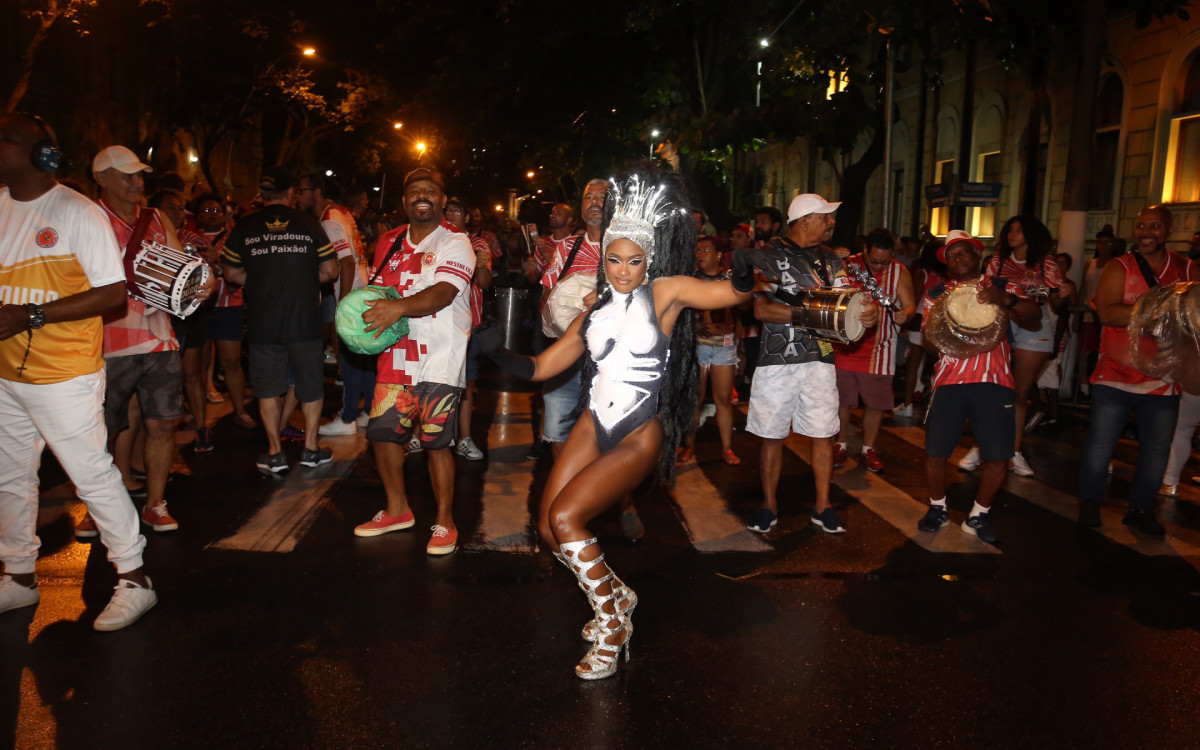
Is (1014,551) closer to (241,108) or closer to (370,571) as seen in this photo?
(370,571)

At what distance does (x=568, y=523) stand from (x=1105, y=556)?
3.78 meters

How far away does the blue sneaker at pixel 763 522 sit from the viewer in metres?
6.00

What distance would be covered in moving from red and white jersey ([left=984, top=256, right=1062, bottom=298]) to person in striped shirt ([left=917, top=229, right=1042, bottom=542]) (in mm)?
736

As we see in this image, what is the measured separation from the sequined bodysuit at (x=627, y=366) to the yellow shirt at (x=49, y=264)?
2.32 m

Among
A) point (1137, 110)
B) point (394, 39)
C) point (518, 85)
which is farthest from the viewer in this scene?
point (394, 39)

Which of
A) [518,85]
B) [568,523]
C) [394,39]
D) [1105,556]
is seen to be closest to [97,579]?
[568,523]

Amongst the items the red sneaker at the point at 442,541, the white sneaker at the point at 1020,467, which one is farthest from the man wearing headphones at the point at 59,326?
the white sneaker at the point at 1020,467

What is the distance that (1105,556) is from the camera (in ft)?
18.5

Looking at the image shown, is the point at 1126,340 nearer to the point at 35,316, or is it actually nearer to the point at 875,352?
the point at 875,352

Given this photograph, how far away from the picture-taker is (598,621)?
3.93m

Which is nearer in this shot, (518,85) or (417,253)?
(417,253)

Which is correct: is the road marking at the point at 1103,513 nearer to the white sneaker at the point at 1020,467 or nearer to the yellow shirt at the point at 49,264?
the white sneaker at the point at 1020,467

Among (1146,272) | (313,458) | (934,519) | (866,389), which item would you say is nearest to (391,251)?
(313,458)

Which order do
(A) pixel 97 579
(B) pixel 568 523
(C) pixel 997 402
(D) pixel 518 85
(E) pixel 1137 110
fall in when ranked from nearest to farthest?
Result: (B) pixel 568 523
(A) pixel 97 579
(C) pixel 997 402
(E) pixel 1137 110
(D) pixel 518 85
